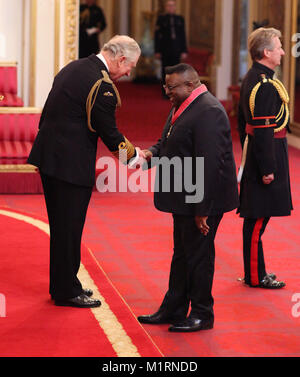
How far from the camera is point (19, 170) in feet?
31.8

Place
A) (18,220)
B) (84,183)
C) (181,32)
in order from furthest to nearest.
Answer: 1. (181,32)
2. (18,220)
3. (84,183)

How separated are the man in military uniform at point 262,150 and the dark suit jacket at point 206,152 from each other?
932 millimetres

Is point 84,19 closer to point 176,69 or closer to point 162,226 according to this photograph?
point 162,226

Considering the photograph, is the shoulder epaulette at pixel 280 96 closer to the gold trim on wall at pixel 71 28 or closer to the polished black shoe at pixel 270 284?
the polished black shoe at pixel 270 284

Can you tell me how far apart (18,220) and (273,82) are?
9.79 feet

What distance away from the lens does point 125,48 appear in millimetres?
5555

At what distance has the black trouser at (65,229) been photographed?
5715mm

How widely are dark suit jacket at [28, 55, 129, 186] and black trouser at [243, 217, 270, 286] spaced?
1.30m

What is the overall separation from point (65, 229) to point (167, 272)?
1.27 meters

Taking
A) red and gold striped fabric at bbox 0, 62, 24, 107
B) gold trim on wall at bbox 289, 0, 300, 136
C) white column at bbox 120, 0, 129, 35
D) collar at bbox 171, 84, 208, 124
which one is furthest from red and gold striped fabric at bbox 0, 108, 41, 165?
white column at bbox 120, 0, 129, 35

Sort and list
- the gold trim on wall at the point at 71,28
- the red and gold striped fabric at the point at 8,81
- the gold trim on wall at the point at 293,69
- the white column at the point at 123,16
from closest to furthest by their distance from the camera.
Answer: the gold trim on wall at the point at 71,28, the red and gold striped fabric at the point at 8,81, the gold trim on wall at the point at 293,69, the white column at the point at 123,16

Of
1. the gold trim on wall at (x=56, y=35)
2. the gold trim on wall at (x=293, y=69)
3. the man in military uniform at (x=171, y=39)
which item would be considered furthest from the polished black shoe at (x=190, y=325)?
the man in military uniform at (x=171, y=39)

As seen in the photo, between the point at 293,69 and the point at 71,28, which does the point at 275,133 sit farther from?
the point at 293,69

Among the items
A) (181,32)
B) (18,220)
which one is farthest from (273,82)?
(181,32)
